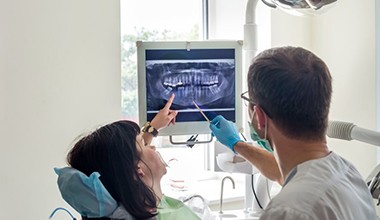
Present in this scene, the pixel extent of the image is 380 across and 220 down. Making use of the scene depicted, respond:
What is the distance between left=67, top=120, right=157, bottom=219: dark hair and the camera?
1.53 meters

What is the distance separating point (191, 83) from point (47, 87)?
25.1 inches

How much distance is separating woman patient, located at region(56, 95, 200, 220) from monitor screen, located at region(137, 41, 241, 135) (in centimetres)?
40

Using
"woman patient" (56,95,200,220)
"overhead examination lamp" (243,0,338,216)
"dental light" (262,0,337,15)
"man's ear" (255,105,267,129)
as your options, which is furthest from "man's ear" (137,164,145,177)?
"dental light" (262,0,337,15)

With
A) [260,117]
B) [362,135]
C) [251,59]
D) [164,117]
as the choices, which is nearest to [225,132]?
[164,117]

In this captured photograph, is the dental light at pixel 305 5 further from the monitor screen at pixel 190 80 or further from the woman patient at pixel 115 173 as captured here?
the woman patient at pixel 115 173

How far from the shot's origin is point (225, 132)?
6.45ft

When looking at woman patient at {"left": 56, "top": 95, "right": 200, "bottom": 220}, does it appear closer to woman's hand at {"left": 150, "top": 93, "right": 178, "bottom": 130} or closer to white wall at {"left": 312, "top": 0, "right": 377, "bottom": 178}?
woman's hand at {"left": 150, "top": 93, "right": 178, "bottom": 130}

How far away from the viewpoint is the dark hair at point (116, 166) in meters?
1.53

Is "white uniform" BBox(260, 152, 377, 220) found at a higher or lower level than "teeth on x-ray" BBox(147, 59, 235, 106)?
lower

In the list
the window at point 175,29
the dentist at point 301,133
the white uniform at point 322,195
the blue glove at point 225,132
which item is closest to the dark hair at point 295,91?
the dentist at point 301,133

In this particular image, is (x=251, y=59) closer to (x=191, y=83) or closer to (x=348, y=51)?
(x=191, y=83)

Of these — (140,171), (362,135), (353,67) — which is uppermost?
(353,67)

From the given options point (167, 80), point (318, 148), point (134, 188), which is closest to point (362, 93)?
point (167, 80)

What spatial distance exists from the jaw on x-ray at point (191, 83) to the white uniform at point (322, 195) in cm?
95
